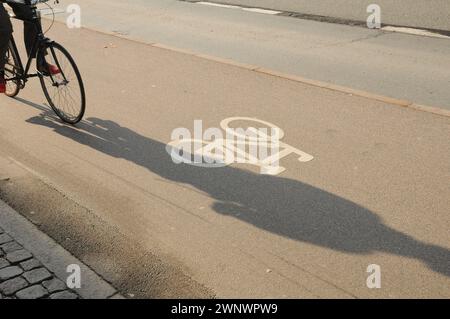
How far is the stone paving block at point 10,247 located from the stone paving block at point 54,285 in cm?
53

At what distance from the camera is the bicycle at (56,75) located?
19.3ft

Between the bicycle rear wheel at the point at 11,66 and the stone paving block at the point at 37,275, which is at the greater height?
the bicycle rear wheel at the point at 11,66

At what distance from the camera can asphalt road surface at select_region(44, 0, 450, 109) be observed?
763cm

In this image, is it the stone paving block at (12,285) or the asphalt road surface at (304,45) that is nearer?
the stone paving block at (12,285)

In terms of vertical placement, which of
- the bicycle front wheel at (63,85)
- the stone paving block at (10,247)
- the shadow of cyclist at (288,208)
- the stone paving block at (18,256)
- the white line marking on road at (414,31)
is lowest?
the stone paving block at (18,256)

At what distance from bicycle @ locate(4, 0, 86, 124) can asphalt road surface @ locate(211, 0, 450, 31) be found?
765cm

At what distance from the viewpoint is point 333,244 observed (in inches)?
155

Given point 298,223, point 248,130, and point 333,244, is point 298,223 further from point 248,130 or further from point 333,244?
point 248,130

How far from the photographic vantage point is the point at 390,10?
11750 millimetres

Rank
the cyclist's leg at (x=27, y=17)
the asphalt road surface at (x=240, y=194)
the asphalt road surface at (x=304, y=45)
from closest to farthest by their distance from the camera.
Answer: the asphalt road surface at (x=240, y=194)
the cyclist's leg at (x=27, y=17)
the asphalt road surface at (x=304, y=45)

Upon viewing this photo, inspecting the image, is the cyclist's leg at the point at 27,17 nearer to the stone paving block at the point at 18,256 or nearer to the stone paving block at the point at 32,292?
the stone paving block at the point at 18,256

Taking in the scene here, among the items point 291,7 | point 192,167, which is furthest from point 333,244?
point 291,7

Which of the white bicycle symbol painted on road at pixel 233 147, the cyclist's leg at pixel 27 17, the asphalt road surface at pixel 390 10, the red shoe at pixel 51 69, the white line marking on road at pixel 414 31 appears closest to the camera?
the white bicycle symbol painted on road at pixel 233 147

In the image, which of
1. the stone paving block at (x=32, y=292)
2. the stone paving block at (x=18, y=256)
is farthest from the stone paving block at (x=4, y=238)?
the stone paving block at (x=32, y=292)
